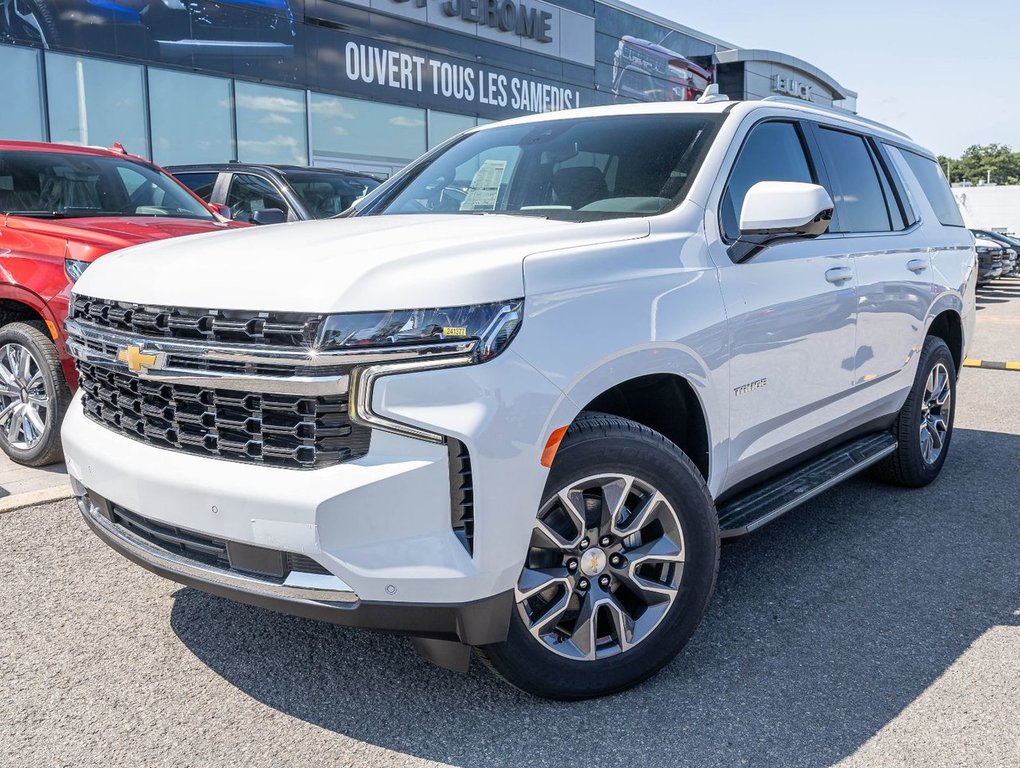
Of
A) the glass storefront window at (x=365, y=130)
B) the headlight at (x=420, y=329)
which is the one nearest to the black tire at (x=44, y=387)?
the headlight at (x=420, y=329)

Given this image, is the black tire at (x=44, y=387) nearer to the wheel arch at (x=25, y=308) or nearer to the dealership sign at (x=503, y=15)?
the wheel arch at (x=25, y=308)

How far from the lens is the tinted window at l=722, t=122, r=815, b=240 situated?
11.6 ft

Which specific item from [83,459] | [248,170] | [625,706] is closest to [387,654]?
[625,706]

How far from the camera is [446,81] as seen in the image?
843 inches

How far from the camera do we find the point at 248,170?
29.7ft

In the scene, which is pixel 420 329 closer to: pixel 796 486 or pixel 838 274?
pixel 796 486

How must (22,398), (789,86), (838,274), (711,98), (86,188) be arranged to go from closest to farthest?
(838,274)
(711,98)
(22,398)
(86,188)
(789,86)

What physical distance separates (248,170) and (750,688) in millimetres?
7463

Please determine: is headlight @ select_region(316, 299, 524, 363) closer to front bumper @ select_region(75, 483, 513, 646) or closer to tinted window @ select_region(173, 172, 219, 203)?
front bumper @ select_region(75, 483, 513, 646)

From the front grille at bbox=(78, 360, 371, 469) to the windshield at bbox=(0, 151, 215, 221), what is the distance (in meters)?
3.55

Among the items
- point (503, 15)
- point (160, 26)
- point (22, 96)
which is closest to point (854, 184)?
point (22, 96)

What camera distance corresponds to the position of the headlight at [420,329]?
2428mm

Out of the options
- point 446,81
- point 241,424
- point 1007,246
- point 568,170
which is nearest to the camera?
point 241,424

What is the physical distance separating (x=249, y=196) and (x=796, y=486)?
6.61 metres
